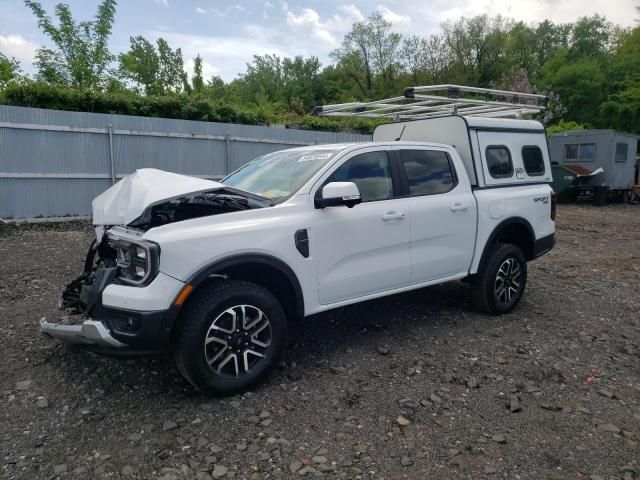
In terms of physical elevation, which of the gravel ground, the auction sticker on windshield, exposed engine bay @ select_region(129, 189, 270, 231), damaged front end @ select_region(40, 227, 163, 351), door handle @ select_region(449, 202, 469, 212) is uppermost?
the auction sticker on windshield

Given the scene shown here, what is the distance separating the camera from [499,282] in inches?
201

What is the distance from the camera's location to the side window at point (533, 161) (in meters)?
5.41

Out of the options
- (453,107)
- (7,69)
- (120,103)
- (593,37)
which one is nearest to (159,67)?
(7,69)

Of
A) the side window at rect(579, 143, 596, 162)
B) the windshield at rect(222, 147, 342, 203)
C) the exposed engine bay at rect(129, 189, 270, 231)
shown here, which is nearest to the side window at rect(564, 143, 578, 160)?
the side window at rect(579, 143, 596, 162)

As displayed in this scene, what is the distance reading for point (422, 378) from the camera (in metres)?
3.69

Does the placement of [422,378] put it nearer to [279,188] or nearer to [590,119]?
[279,188]

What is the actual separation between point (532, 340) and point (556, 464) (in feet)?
6.28

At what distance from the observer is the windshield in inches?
151

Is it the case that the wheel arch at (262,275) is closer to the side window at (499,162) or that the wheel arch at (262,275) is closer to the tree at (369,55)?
the side window at (499,162)

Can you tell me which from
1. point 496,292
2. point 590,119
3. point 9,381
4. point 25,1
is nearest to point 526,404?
point 496,292

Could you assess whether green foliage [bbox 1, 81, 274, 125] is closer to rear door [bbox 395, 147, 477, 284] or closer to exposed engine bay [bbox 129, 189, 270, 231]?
exposed engine bay [bbox 129, 189, 270, 231]

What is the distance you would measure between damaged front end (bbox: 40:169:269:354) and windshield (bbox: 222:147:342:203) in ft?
0.75

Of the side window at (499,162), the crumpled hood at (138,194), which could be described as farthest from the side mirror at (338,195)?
the side window at (499,162)

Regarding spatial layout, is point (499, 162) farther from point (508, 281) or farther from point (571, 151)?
point (571, 151)
